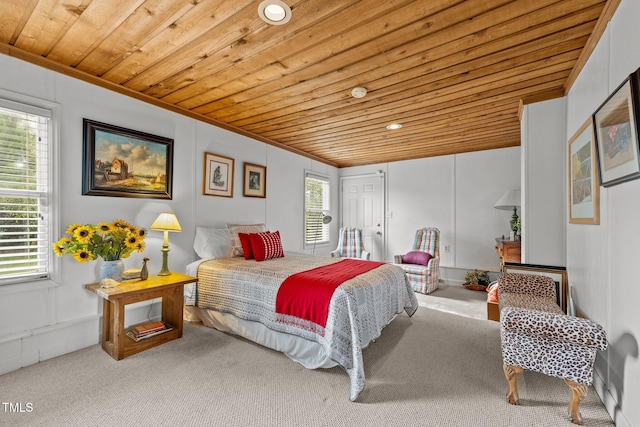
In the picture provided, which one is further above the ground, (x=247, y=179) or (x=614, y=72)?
(x=614, y=72)

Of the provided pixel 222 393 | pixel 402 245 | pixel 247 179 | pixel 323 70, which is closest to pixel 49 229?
pixel 222 393

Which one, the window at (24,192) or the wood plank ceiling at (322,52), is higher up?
the wood plank ceiling at (322,52)

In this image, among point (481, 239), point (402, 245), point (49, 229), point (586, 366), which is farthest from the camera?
point (402, 245)

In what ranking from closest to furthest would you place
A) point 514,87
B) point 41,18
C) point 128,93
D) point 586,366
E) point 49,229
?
1. point 586,366
2. point 41,18
3. point 49,229
4. point 514,87
5. point 128,93

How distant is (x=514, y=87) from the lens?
269cm

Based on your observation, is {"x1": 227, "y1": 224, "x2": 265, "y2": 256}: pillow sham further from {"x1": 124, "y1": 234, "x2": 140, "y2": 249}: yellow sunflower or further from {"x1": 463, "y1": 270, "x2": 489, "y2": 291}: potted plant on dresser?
{"x1": 463, "y1": 270, "x2": 489, "y2": 291}: potted plant on dresser

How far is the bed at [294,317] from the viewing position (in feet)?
7.02

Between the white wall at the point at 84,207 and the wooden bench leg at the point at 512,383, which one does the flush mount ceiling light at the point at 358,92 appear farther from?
the wooden bench leg at the point at 512,383

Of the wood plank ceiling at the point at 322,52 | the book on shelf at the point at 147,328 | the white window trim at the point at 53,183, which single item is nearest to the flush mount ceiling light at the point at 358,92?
the wood plank ceiling at the point at 322,52

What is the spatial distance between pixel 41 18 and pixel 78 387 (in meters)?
2.48

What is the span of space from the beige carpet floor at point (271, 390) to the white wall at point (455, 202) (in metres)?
2.64

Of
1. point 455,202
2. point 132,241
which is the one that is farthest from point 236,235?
point 455,202

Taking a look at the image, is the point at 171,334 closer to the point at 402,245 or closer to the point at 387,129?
the point at 387,129

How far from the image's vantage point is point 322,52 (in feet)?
7.09
